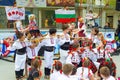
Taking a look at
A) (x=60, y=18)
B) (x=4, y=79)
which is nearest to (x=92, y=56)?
(x=4, y=79)

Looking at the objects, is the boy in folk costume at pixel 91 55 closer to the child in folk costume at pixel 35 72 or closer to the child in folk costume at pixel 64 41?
the child in folk costume at pixel 64 41

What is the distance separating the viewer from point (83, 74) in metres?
6.19

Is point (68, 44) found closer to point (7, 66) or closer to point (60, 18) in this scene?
point (7, 66)

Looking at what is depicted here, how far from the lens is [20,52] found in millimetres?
8430

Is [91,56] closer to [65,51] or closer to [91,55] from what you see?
[91,55]

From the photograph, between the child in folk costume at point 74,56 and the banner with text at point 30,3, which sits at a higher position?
the banner with text at point 30,3

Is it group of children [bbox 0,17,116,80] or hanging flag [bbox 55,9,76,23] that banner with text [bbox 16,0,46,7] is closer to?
hanging flag [bbox 55,9,76,23]

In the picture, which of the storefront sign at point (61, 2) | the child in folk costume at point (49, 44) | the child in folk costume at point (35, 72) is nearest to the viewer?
the child in folk costume at point (35, 72)

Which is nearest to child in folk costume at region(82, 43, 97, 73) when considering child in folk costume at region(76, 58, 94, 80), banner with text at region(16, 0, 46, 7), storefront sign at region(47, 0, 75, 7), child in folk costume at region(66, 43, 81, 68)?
child in folk costume at region(66, 43, 81, 68)

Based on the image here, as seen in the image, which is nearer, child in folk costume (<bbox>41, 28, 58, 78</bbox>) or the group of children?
the group of children

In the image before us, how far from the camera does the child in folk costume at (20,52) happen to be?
825 cm

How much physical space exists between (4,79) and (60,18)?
6196 mm

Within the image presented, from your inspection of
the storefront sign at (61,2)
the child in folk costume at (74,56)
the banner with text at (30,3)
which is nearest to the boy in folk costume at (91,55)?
the child in folk costume at (74,56)

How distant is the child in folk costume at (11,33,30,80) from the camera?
325 inches
